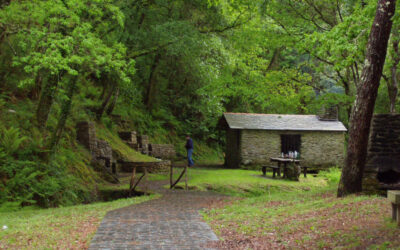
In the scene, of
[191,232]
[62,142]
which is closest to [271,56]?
[62,142]

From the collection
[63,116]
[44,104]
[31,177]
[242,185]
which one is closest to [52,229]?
[31,177]

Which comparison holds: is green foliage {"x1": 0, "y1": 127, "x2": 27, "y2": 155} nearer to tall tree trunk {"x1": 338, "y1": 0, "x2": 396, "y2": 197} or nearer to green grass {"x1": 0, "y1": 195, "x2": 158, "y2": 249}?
green grass {"x1": 0, "y1": 195, "x2": 158, "y2": 249}

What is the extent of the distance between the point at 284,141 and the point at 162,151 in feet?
26.6

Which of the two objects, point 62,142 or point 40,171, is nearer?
point 40,171

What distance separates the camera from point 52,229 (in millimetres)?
8125

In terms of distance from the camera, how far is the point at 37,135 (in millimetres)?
15867

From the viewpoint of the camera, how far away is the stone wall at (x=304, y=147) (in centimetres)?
2648

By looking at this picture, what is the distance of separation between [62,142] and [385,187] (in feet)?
40.9

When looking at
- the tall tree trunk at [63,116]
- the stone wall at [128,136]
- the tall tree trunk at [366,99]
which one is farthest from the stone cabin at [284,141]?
the tall tree trunk at [366,99]

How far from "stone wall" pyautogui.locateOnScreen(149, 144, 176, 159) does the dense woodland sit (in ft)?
9.65

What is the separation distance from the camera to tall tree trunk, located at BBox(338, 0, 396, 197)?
1031 centimetres

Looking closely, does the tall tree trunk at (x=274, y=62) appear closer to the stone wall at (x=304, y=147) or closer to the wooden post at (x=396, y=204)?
the stone wall at (x=304, y=147)

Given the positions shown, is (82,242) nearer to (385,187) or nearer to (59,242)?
(59,242)

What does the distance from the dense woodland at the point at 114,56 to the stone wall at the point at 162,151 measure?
9.65ft
